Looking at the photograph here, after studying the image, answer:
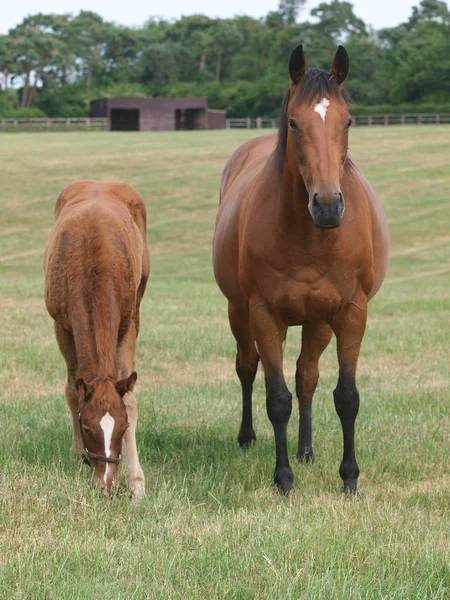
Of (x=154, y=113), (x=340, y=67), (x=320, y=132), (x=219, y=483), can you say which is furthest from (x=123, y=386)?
(x=154, y=113)

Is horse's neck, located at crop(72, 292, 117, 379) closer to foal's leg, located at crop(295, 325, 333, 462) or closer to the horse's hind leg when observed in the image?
the horse's hind leg

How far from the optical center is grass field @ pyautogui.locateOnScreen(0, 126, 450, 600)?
3.59 metres

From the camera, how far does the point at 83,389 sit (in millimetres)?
4828

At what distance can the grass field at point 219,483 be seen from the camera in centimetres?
359

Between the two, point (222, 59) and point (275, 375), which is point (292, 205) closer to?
point (275, 375)

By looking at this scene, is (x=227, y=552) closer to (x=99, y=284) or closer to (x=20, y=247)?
(x=99, y=284)

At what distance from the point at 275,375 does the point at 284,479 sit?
64 centimetres

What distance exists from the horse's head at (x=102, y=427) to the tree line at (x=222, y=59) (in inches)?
2695

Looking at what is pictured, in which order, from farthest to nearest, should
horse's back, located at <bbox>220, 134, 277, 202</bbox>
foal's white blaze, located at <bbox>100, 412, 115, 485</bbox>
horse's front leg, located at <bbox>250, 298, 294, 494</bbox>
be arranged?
1. horse's back, located at <bbox>220, 134, 277, 202</bbox>
2. horse's front leg, located at <bbox>250, 298, 294, 494</bbox>
3. foal's white blaze, located at <bbox>100, 412, 115, 485</bbox>

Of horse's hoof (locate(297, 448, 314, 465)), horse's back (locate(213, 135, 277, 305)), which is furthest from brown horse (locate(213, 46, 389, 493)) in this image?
horse's hoof (locate(297, 448, 314, 465))

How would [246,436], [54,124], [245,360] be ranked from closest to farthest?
1. [246,436]
2. [245,360]
3. [54,124]

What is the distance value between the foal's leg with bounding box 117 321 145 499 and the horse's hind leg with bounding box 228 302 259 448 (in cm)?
108

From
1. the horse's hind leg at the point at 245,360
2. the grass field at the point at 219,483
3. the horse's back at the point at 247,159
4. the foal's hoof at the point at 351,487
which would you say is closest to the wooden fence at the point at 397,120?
the grass field at the point at 219,483

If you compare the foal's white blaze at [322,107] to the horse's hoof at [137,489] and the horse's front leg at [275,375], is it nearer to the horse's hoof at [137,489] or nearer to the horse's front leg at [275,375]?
the horse's front leg at [275,375]
